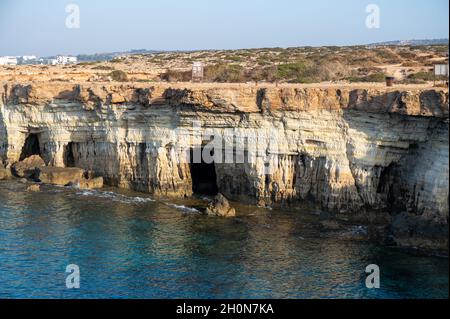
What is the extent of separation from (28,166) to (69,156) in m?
2.93

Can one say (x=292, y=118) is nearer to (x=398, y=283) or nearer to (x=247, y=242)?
(x=247, y=242)

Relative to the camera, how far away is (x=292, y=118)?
3766 centimetres

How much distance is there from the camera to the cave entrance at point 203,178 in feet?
139

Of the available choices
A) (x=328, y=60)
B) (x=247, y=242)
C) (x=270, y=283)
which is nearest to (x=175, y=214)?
(x=247, y=242)

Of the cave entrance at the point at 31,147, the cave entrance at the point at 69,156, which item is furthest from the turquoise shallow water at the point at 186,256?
the cave entrance at the point at 31,147

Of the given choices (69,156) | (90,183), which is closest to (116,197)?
(90,183)

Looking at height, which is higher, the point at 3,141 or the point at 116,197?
the point at 3,141

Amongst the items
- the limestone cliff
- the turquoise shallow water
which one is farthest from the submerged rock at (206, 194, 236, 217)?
the limestone cliff

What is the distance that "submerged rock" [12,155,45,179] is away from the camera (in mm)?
46719

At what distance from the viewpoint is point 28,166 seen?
47.2 metres

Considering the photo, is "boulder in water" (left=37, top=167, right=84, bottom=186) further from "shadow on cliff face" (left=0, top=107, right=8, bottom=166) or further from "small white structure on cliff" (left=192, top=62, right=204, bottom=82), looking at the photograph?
"small white structure on cliff" (left=192, top=62, right=204, bottom=82)

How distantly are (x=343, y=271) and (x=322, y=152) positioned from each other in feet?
33.3

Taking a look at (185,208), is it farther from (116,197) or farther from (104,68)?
(104,68)

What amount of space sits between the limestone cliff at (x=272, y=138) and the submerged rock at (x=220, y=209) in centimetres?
263
